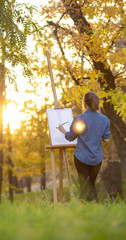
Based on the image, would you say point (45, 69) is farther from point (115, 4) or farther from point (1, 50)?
point (115, 4)

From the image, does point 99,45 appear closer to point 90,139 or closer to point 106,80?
point 106,80

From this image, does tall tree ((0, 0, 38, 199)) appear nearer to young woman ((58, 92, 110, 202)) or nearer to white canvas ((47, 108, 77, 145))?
white canvas ((47, 108, 77, 145))

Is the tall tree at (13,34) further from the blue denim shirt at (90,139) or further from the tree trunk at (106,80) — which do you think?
the blue denim shirt at (90,139)

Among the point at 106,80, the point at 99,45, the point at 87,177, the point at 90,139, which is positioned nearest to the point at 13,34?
the point at 99,45

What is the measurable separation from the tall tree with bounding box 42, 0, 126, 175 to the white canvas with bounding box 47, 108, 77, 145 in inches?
40.7

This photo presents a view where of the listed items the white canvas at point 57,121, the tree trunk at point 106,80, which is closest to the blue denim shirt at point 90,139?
the white canvas at point 57,121

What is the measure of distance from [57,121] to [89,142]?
60.4 inches

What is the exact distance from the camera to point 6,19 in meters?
6.04

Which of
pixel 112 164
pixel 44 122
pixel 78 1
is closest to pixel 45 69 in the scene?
pixel 78 1

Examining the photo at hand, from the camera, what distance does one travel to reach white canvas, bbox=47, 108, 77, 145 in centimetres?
562

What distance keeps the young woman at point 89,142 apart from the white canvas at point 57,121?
120 cm

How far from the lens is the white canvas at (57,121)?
5.62 metres

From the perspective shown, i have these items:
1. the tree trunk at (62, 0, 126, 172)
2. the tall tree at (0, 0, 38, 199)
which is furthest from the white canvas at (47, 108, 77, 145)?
the tree trunk at (62, 0, 126, 172)

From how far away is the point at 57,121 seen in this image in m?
5.79
